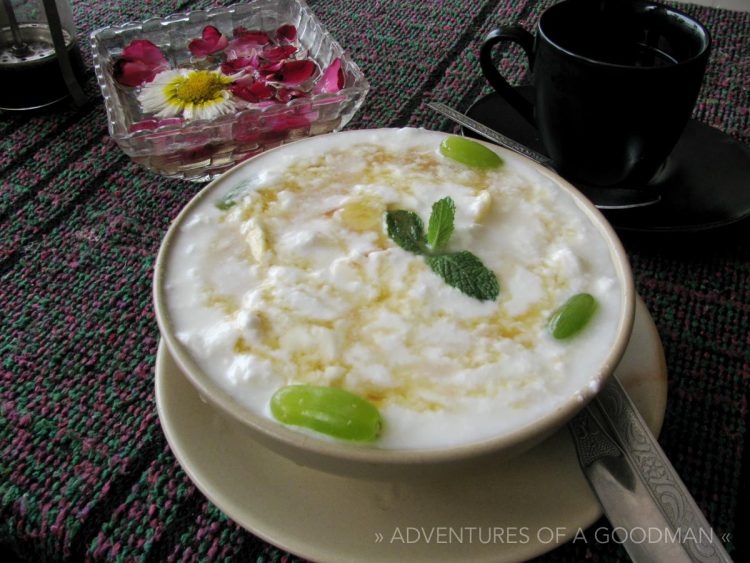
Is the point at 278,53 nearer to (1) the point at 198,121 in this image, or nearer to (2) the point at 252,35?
(2) the point at 252,35

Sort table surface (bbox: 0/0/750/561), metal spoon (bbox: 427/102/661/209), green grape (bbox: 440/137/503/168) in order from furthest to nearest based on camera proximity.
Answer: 1. metal spoon (bbox: 427/102/661/209)
2. green grape (bbox: 440/137/503/168)
3. table surface (bbox: 0/0/750/561)

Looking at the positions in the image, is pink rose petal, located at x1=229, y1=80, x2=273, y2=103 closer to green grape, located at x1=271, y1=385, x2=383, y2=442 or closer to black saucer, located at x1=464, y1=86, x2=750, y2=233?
black saucer, located at x1=464, y1=86, x2=750, y2=233

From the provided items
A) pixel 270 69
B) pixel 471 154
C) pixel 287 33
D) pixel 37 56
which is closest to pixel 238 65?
pixel 270 69

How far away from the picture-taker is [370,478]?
0.52 meters

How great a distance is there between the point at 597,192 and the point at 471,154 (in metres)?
0.24

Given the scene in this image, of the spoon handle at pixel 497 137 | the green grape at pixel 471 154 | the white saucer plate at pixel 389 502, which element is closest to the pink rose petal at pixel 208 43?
the spoon handle at pixel 497 137

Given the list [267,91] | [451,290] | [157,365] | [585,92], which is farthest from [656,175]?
[157,365]

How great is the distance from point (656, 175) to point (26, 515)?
2.93ft

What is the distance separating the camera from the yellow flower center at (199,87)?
1043 mm

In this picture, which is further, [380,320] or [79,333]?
[79,333]

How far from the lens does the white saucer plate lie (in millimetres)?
544

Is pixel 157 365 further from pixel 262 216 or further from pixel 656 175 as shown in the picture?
pixel 656 175

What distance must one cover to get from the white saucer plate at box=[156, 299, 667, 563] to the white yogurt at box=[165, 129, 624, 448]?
2.5 inches

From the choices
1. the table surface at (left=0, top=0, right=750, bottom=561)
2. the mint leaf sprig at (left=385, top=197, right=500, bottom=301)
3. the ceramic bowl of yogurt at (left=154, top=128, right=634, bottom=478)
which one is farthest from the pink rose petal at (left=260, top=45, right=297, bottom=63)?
the mint leaf sprig at (left=385, top=197, right=500, bottom=301)
